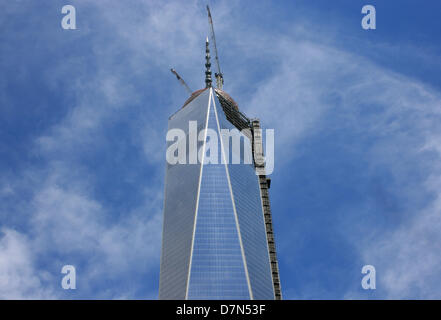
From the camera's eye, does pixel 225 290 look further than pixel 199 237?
No

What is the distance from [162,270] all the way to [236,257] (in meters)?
29.7

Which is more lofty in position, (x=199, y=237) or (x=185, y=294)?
(x=199, y=237)

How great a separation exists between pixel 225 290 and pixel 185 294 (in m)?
14.9
